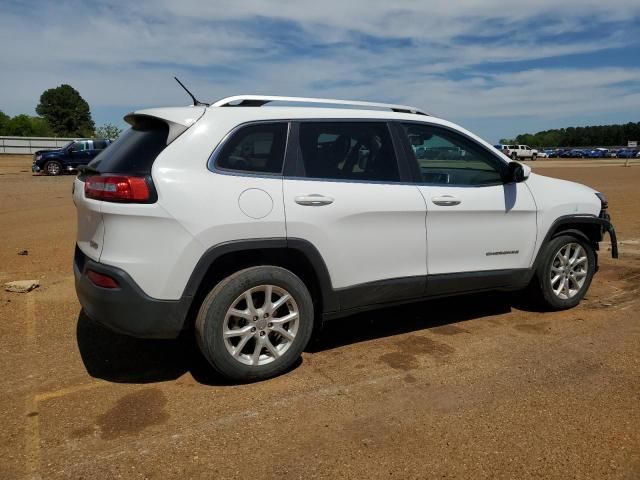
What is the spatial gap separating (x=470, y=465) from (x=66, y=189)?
58.4ft

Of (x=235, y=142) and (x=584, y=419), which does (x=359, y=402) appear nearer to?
(x=584, y=419)

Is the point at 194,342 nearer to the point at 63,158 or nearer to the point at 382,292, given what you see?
the point at 382,292

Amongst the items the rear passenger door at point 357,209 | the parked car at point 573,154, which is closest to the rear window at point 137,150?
the rear passenger door at point 357,209

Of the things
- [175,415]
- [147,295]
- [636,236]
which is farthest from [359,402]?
[636,236]

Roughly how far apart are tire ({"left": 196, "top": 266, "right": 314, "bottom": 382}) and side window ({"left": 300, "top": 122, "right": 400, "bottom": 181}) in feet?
2.60

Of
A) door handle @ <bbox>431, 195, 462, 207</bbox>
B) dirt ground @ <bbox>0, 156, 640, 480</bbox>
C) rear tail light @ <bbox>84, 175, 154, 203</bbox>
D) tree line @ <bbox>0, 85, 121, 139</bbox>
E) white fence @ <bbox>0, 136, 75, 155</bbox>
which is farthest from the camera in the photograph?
tree line @ <bbox>0, 85, 121, 139</bbox>

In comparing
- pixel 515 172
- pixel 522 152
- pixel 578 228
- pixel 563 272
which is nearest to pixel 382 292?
pixel 515 172

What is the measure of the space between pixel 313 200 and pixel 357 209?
348mm

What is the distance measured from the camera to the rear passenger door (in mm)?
3807

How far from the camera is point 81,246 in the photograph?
381 centimetres

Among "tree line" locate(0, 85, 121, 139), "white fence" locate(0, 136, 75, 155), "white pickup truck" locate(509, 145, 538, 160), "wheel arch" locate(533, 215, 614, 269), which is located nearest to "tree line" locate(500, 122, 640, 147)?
"white pickup truck" locate(509, 145, 538, 160)

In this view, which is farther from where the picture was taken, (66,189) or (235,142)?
(66,189)

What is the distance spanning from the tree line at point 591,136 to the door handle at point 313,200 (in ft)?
466

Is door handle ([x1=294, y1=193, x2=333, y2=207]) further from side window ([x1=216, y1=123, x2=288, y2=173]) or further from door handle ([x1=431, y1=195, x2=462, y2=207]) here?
door handle ([x1=431, y1=195, x2=462, y2=207])
